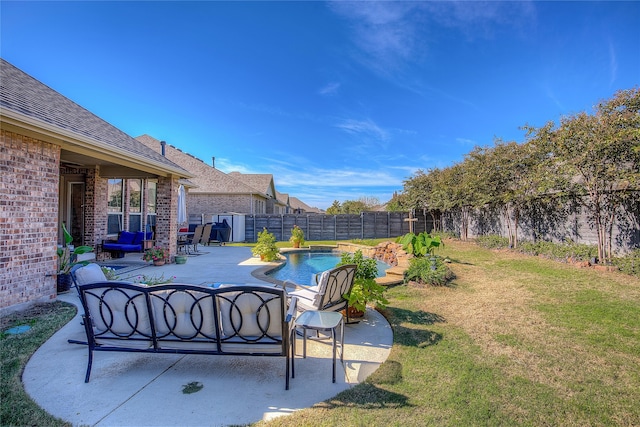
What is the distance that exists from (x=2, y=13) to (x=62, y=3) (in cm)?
127

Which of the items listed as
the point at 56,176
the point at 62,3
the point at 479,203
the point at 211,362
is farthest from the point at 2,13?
the point at 479,203

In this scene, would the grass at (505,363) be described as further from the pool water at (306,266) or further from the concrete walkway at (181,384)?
the pool water at (306,266)

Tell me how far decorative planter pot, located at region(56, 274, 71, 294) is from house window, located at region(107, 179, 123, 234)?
205 inches

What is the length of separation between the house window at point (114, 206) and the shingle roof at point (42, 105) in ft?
11.8

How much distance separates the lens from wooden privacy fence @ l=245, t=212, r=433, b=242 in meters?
20.1

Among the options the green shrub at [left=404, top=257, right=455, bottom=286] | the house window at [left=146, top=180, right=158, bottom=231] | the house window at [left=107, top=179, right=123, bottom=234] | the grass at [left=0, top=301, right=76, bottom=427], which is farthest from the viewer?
the house window at [left=146, top=180, right=158, bottom=231]

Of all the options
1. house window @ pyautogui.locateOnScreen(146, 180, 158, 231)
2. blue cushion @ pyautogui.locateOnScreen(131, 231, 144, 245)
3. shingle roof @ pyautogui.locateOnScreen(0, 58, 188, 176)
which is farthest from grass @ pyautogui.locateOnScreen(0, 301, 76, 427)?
house window @ pyautogui.locateOnScreen(146, 180, 158, 231)

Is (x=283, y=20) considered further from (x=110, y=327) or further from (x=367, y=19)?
(x=110, y=327)

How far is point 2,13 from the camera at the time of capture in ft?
17.6

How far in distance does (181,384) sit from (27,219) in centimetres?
437

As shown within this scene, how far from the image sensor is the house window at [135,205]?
11539 millimetres

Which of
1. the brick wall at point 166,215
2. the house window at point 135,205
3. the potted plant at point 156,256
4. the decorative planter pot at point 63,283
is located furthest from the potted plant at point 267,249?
the decorative planter pot at point 63,283

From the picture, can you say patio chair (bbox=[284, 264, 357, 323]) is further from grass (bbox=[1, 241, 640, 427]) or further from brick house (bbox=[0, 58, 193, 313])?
brick house (bbox=[0, 58, 193, 313])

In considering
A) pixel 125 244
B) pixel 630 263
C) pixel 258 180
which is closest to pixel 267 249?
pixel 125 244
